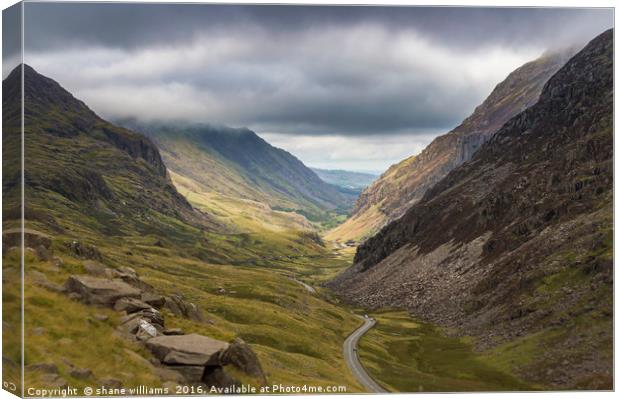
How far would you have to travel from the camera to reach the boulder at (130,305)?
187 feet

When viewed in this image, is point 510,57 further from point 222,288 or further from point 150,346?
point 222,288

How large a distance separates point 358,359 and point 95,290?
63.2 m

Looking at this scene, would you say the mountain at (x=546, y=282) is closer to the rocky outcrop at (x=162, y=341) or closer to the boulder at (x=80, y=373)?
the rocky outcrop at (x=162, y=341)

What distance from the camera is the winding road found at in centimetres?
7884

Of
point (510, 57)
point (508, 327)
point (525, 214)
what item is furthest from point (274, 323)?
point (525, 214)

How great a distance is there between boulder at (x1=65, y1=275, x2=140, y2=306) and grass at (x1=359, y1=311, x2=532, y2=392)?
116ft

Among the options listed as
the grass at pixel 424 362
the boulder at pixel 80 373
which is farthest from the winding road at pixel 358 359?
the boulder at pixel 80 373

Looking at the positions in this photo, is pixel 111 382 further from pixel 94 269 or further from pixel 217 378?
pixel 94 269

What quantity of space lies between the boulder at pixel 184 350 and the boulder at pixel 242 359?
200cm

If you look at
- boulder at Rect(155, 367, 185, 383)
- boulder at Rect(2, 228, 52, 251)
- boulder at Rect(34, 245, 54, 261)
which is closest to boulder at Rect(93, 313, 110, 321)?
boulder at Rect(155, 367, 185, 383)

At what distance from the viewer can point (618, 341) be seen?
65688mm

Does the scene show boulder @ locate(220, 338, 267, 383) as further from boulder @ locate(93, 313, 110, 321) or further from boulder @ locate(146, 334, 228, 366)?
boulder @ locate(93, 313, 110, 321)

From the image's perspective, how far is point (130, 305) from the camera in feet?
190

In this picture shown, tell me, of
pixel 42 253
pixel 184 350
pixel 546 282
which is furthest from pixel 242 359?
pixel 546 282
